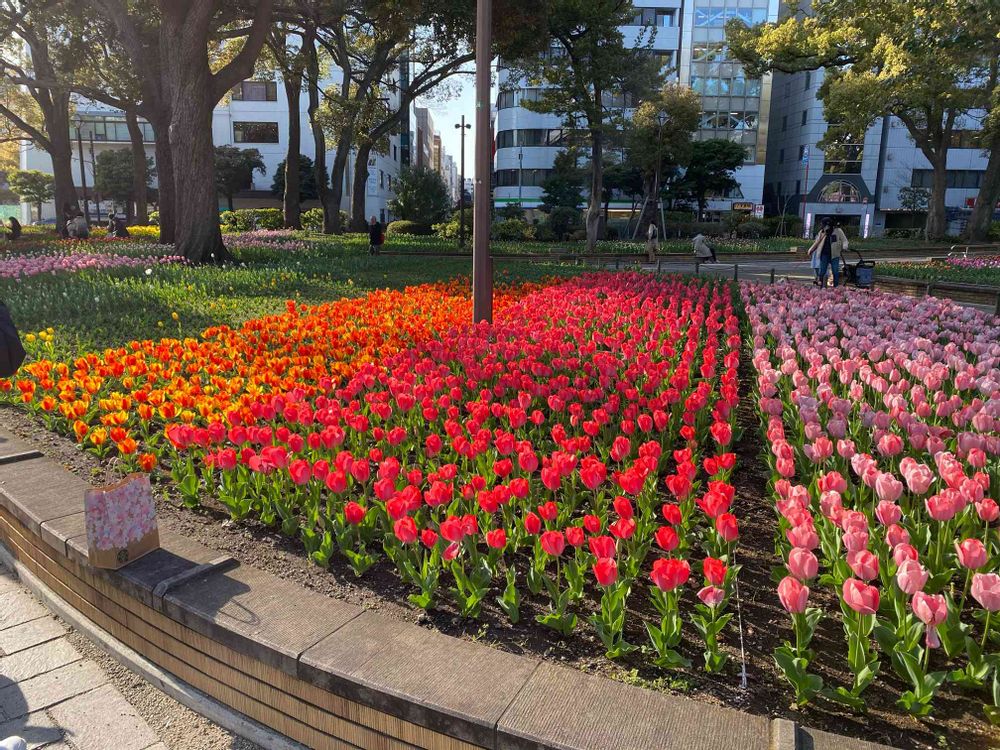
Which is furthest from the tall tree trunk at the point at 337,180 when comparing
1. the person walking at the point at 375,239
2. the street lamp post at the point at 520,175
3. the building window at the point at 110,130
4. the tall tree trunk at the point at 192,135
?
the building window at the point at 110,130

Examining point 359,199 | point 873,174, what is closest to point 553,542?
point 359,199

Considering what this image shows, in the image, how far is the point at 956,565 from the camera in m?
3.00

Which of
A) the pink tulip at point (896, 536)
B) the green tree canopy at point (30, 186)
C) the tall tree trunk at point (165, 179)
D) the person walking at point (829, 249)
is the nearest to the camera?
the pink tulip at point (896, 536)

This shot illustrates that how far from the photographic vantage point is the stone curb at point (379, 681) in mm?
2090

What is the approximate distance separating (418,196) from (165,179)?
23.5 m

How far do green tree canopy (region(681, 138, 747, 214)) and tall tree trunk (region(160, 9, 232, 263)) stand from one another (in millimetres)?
43427

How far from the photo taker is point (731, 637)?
2.77 metres

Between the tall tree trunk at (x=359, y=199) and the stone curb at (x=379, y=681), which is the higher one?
the tall tree trunk at (x=359, y=199)

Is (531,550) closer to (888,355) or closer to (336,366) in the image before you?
(336,366)

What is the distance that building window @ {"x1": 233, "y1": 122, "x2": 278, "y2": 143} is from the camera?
207 feet

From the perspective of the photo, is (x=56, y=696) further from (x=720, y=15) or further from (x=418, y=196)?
(x=720, y=15)

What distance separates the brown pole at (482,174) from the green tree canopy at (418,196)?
120 ft

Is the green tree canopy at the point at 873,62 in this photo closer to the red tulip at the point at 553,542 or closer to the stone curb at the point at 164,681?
the red tulip at the point at 553,542

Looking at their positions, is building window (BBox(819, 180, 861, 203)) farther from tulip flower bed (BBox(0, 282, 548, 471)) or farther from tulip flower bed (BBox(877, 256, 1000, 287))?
tulip flower bed (BBox(0, 282, 548, 471))
